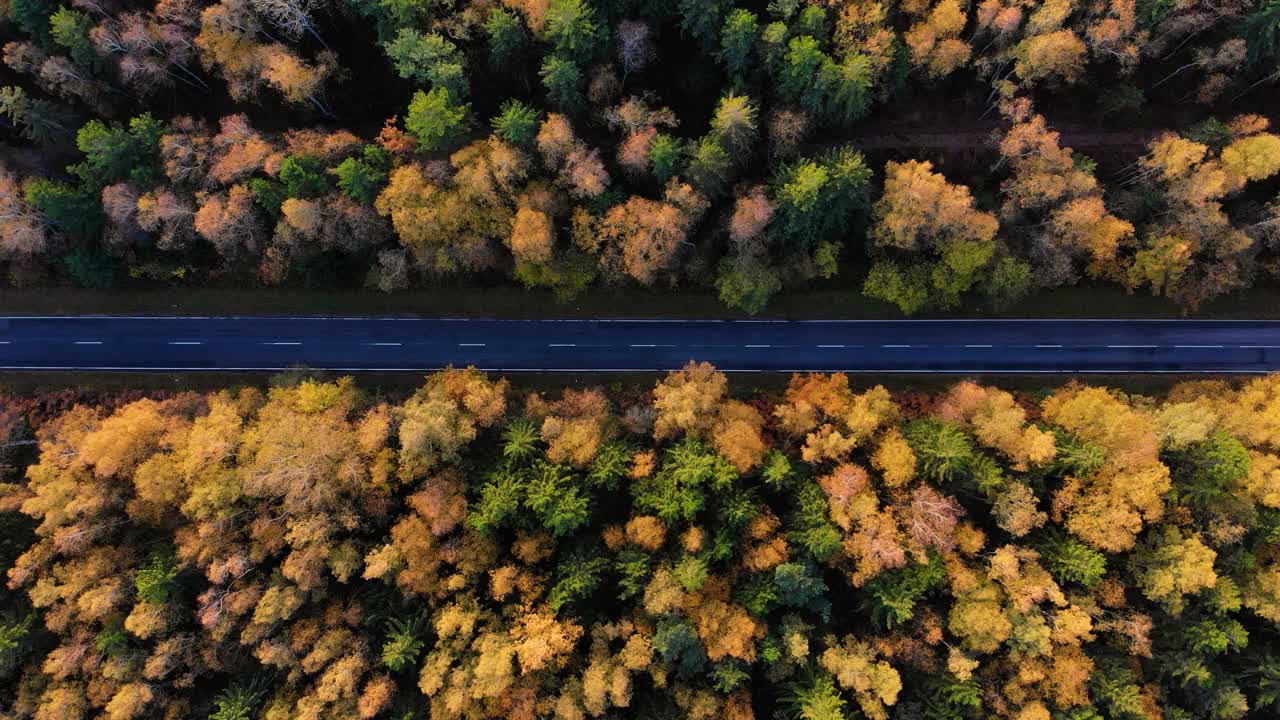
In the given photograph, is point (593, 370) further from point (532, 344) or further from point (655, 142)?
point (655, 142)

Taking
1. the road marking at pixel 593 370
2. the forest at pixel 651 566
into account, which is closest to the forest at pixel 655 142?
the road marking at pixel 593 370

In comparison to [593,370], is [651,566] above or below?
below

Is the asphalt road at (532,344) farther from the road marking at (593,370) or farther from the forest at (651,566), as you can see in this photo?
the forest at (651,566)

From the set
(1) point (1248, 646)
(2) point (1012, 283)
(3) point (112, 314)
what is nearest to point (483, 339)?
(3) point (112, 314)

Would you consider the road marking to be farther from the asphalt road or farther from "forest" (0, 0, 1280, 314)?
"forest" (0, 0, 1280, 314)

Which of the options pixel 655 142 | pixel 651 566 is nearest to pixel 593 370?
pixel 651 566

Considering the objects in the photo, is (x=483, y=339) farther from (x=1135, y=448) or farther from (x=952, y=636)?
(x=1135, y=448)
